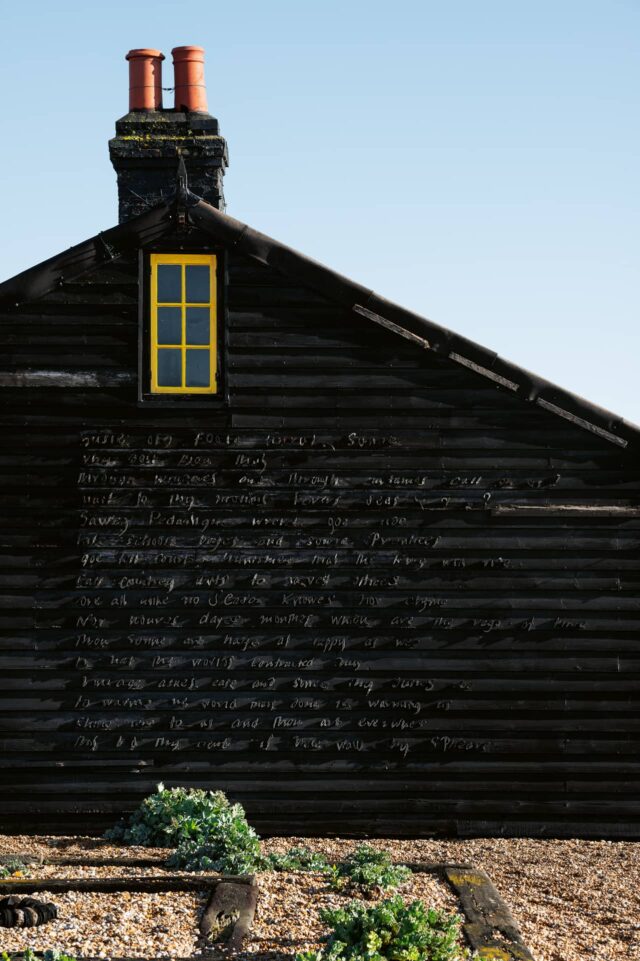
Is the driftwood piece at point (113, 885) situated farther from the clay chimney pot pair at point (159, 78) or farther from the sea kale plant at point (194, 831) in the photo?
the clay chimney pot pair at point (159, 78)

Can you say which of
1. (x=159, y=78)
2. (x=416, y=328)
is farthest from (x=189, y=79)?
(x=416, y=328)

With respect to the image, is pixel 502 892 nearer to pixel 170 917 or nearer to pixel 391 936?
pixel 391 936

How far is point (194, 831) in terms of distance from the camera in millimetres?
9758

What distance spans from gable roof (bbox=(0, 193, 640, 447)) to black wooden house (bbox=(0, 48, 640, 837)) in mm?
24

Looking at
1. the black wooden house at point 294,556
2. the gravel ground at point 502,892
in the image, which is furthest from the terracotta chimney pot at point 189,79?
the gravel ground at point 502,892

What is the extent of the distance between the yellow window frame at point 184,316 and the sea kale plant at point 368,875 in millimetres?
5285

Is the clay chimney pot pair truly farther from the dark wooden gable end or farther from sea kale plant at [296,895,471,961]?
sea kale plant at [296,895,471,961]

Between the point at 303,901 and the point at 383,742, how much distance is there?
391 centimetres

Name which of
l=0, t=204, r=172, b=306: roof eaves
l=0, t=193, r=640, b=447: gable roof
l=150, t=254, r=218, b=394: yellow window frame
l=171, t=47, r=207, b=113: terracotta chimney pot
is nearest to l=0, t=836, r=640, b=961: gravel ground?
l=0, t=193, r=640, b=447: gable roof

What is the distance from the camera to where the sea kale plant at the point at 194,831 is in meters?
8.81

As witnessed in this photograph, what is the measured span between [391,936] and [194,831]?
364cm

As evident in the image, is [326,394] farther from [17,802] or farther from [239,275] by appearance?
[17,802]

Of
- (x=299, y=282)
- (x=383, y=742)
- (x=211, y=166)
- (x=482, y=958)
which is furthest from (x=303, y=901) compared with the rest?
(x=211, y=166)

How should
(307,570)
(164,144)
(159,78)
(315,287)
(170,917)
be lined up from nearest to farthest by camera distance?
1. (170,917)
2. (307,570)
3. (315,287)
4. (164,144)
5. (159,78)
